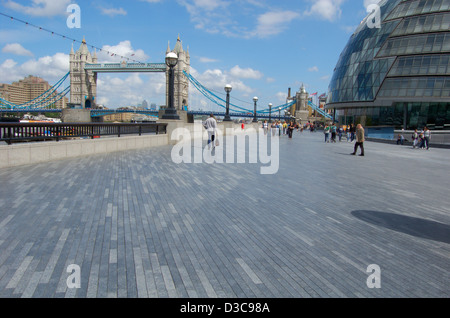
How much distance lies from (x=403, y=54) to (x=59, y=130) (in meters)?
44.9

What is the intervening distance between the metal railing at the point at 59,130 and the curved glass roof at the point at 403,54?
1567 inches

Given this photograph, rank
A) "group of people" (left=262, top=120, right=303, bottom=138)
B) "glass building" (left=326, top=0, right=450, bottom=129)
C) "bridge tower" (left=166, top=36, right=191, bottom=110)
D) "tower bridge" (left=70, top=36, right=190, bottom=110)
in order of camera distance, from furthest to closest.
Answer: "tower bridge" (left=70, top=36, right=190, bottom=110) → "bridge tower" (left=166, top=36, right=191, bottom=110) → "glass building" (left=326, top=0, right=450, bottom=129) → "group of people" (left=262, top=120, right=303, bottom=138)

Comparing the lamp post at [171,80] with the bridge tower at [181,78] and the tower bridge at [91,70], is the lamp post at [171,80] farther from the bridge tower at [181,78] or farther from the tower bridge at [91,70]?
the tower bridge at [91,70]

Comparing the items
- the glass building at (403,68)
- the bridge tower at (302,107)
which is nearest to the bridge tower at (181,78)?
the bridge tower at (302,107)

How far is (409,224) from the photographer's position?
4.90m

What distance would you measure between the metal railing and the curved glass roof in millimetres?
39810

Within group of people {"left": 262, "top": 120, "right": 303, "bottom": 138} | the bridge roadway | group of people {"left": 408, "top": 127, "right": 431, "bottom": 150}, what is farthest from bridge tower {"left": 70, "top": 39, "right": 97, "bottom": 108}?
the bridge roadway

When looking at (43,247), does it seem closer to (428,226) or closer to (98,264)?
(98,264)

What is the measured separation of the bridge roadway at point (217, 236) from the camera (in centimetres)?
298

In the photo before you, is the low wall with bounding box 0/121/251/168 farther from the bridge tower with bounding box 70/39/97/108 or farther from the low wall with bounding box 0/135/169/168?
the bridge tower with bounding box 70/39/97/108

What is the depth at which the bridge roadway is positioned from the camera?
9.77 ft

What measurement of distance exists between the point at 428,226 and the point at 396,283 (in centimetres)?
224

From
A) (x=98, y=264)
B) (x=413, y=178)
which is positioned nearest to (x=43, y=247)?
(x=98, y=264)
